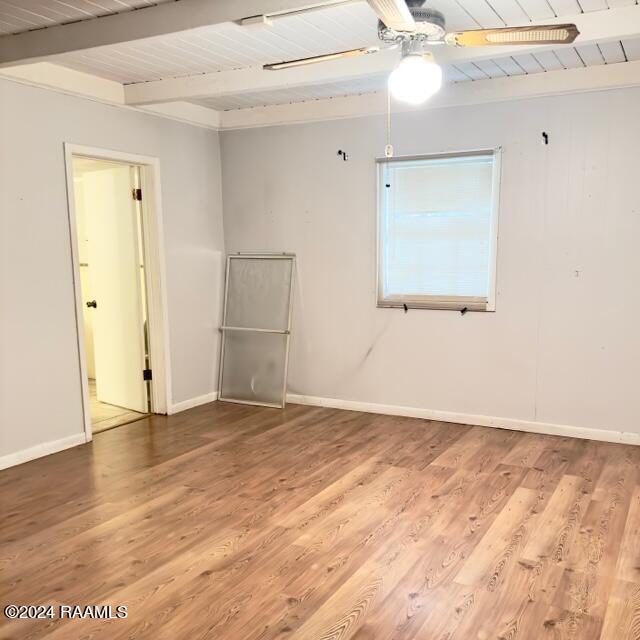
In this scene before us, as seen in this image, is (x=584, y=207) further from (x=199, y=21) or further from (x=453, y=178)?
(x=199, y=21)

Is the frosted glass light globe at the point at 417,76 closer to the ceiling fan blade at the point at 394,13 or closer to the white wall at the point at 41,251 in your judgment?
the ceiling fan blade at the point at 394,13

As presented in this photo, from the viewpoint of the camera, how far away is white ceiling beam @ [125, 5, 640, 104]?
9.93ft

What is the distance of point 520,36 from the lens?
2305mm

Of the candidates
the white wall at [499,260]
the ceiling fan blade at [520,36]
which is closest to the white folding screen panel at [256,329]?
the white wall at [499,260]

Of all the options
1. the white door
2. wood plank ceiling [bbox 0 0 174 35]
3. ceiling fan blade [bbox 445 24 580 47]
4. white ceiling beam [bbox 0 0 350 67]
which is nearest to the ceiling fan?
ceiling fan blade [bbox 445 24 580 47]

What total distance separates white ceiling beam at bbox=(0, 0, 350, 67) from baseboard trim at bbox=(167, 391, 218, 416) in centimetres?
282

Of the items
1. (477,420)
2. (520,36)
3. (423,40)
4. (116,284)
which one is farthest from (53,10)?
(477,420)

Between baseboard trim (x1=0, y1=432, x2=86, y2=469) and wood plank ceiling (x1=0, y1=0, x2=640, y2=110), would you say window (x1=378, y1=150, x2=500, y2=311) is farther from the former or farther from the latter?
baseboard trim (x1=0, y1=432, x2=86, y2=469)

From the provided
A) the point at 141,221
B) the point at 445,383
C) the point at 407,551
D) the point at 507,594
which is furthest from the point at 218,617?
the point at 141,221

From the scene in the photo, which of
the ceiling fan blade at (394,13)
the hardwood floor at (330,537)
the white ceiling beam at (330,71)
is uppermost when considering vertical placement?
the white ceiling beam at (330,71)

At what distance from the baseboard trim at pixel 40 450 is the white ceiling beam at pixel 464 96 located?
2879 mm

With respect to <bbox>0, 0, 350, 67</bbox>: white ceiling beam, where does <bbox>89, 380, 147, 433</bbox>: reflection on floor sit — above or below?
below

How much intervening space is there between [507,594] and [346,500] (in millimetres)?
1110

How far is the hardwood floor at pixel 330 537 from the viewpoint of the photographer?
2.29m
